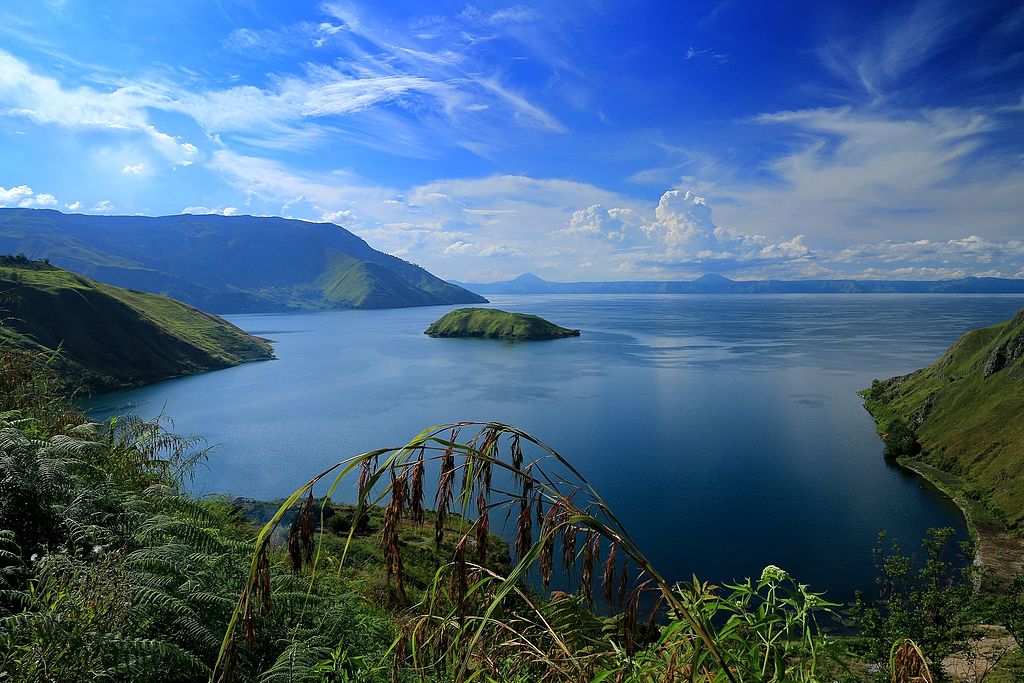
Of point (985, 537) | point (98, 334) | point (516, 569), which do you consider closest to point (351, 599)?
point (516, 569)

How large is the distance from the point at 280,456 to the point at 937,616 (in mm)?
47896

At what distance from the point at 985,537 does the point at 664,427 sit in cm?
2623

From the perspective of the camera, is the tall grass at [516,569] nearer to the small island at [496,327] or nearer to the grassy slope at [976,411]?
the grassy slope at [976,411]

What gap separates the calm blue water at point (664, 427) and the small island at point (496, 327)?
29.7 meters

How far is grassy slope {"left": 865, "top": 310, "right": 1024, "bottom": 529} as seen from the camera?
39.1 metres

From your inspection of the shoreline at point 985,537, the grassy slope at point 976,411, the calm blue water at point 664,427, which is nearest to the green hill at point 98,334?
the calm blue water at point 664,427

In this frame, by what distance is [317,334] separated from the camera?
172 metres

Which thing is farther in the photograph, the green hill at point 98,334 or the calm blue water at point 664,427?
the green hill at point 98,334

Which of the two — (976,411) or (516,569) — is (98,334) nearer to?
(516,569)

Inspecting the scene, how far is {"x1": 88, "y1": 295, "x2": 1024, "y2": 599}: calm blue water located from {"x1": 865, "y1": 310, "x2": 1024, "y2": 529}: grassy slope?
3768 mm

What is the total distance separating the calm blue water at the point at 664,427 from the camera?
3291 cm

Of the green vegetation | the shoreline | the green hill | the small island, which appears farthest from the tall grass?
the small island

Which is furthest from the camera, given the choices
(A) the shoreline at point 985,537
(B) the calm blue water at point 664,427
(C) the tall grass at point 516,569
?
(B) the calm blue water at point 664,427

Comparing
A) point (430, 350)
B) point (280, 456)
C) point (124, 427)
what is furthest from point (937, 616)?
point (430, 350)
